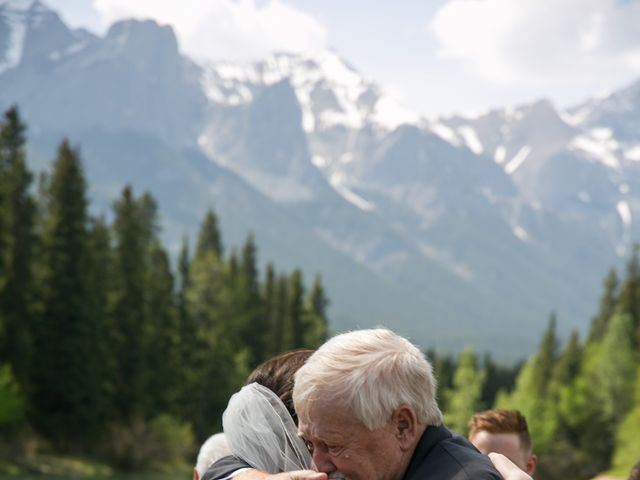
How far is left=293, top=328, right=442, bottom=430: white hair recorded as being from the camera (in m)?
3.23

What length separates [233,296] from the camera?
245 ft

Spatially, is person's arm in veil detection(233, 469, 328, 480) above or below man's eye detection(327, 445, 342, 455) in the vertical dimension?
below

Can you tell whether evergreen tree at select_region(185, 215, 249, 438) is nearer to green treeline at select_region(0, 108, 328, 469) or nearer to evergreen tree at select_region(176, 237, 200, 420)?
green treeline at select_region(0, 108, 328, 469)

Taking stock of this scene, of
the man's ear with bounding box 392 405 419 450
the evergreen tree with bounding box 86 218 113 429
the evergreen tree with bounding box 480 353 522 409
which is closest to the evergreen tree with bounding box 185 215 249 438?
the evergreen tree with bounding box 86 218 113 429

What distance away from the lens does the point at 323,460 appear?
3.40 m

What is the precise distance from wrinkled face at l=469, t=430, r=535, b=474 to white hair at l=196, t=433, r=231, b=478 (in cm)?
165

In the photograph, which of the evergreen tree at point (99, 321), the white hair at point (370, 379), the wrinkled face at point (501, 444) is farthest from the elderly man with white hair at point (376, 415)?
the evergreen tree at point (99, 321)

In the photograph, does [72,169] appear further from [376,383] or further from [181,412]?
[376,383]

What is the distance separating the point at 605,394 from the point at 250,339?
91.7 ft

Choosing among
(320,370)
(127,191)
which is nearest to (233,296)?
(127,191)

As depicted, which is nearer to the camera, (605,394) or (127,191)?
(127,191)

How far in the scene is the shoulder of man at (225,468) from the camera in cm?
371

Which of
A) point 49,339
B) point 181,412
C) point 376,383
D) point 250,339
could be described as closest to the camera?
point 376,383

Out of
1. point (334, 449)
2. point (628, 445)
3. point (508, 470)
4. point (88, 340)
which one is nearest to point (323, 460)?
point (334, 449)
